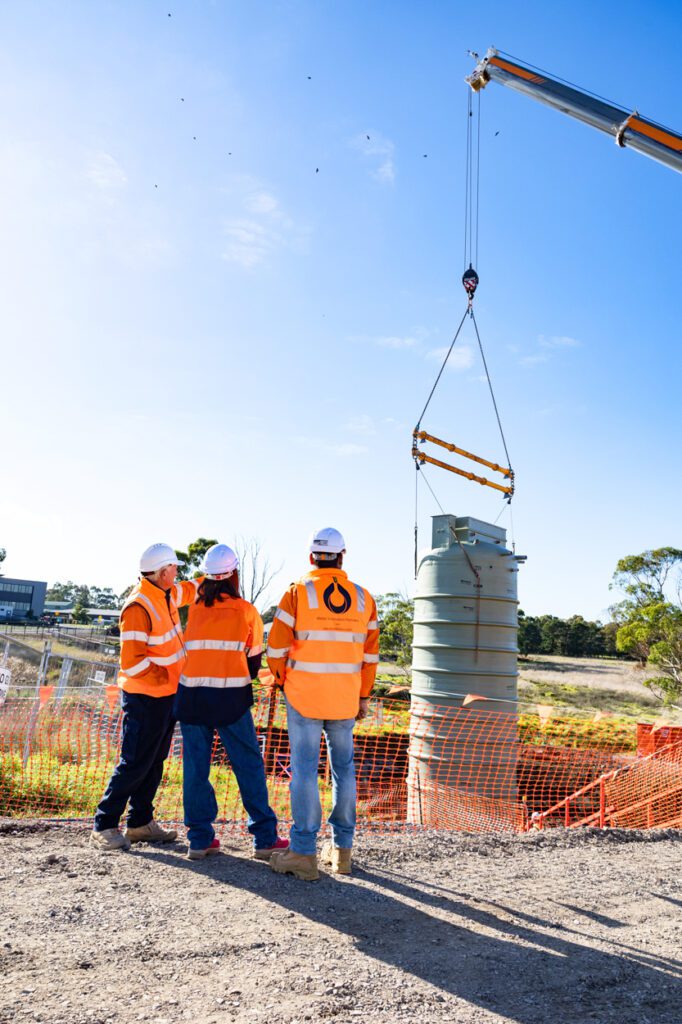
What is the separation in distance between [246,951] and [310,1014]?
0.58 m

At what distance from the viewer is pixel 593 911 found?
4180 mm

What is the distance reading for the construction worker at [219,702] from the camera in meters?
4.48

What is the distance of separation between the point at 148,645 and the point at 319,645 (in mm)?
1113

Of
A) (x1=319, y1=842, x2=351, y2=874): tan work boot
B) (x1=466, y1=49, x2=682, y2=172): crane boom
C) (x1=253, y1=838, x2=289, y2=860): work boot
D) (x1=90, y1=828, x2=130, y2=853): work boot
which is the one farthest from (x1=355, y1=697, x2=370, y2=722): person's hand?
(x1=466, y1=49, x2=682, y2=172): crane boom

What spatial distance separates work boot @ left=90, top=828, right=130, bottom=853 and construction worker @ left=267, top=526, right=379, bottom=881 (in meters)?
1.00

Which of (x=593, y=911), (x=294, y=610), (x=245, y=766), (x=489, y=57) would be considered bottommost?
(x=593, y=911)

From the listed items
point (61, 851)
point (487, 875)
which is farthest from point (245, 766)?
point (487, 875)

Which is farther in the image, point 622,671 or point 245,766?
point 622,671

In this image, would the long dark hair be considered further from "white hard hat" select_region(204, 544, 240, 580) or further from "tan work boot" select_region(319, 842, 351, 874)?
"tan work boot" select_region(319, 842, 351, 874)

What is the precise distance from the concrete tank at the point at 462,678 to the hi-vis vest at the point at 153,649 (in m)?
5.98

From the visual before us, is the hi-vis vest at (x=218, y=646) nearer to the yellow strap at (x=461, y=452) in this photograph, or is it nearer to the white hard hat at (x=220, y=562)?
the white hard hat at (x=220, y=562)

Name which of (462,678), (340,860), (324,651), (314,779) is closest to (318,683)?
(324,651)

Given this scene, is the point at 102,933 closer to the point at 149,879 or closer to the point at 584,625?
the point at 149,879

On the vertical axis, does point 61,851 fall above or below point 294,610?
below
